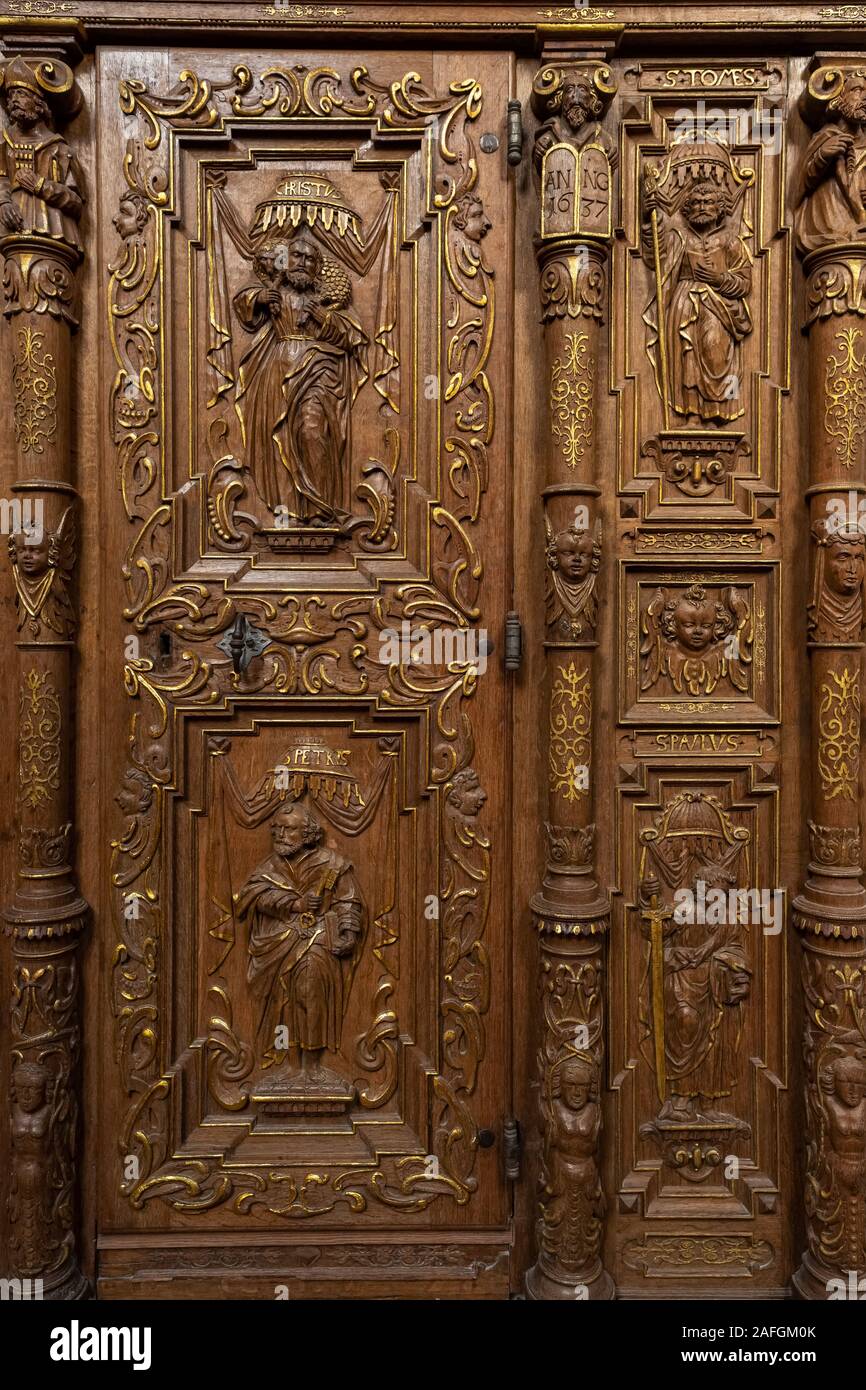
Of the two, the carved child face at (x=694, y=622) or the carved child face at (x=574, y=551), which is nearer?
the carved child face at (x=574, y=551)

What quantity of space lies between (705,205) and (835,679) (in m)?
1.47

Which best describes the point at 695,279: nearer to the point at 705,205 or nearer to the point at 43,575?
the point at 705,205

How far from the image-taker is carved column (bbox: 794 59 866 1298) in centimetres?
216

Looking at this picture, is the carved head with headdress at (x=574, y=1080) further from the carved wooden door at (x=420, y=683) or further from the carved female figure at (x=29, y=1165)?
the carved female figure at (x=29, y=1165)

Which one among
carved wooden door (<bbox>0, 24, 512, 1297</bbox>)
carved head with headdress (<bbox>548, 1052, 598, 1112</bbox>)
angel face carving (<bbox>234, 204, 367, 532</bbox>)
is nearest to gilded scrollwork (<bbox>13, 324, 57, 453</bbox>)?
carved wooden door (<bbox>0, 24, 512, 1297</bbox>)

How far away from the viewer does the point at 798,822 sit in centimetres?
234

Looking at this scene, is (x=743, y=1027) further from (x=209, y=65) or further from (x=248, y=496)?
(x=209, y=65)

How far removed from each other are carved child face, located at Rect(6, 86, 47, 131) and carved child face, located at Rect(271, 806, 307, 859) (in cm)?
213

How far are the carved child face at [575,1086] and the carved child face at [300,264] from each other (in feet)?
8.06

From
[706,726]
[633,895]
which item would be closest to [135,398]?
[706,726]

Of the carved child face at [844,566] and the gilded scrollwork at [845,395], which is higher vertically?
the gilded scrollwork at [845,395]

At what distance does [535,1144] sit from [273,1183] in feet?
2.69

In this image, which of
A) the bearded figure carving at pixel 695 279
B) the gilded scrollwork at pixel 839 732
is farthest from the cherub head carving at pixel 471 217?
the gilded scrollwork at pixel 839 732

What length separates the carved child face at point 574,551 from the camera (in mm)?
2158
